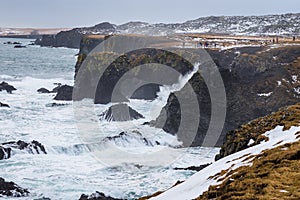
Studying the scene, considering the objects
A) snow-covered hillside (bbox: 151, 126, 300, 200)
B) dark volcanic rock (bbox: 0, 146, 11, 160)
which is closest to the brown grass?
snow-covered hillside (bbox: 151, 126, 300, 200)

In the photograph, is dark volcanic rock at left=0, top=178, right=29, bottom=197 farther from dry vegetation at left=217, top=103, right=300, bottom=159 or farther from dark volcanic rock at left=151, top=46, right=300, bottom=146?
dark volcanic rock at left=151, top=46, right=300, bottom=146

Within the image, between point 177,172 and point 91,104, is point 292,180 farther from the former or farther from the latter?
point 91,104

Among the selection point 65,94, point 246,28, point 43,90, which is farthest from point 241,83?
point 246,28

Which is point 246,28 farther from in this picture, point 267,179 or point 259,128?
point 267,179

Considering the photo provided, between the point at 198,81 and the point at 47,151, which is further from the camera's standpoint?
the point at 198,81

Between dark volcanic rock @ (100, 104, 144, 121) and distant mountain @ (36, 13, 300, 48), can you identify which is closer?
dark volcanic rock @ (100, 104, 144, 121)

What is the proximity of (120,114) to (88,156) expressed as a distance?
13408 millimetres

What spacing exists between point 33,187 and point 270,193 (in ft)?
63.0

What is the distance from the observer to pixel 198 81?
42.5m

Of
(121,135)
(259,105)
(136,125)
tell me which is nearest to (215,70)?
(259,105)

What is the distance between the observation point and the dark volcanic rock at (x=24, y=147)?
3149 cm

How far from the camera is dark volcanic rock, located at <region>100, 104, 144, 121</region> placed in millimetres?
45500

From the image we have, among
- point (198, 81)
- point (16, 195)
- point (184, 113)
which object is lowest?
point (16, 195)

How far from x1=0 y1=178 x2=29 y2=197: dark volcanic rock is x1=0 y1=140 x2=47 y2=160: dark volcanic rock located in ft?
22.9
